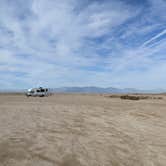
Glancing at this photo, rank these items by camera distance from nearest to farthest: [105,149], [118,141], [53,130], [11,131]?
[105,149] < [118,141] < [11,131] < [53,130]

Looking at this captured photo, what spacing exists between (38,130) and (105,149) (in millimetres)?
3677

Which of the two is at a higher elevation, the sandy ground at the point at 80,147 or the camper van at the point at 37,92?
the camper van at the point at 37,92

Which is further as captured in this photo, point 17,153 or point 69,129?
point 69,129

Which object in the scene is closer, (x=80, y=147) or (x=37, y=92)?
(x=80, y=147)

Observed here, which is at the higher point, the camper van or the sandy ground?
the camper van

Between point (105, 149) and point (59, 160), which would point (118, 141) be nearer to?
point (105, 149)

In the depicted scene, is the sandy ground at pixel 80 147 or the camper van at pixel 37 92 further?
the camper van at pixel 37 92

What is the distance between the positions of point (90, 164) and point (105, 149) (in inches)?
54.1

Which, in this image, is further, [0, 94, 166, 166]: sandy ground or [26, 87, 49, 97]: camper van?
[26, 87, 49, 97]: camper van

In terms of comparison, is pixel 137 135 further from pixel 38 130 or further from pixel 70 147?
pixel 38 130

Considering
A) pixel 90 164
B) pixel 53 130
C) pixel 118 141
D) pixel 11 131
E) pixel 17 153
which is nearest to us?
pixel 90 164

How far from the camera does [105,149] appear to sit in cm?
660

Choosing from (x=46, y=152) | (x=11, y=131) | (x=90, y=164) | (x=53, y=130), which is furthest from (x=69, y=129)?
(x=90, y=164)

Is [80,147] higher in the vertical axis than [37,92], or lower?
lower
